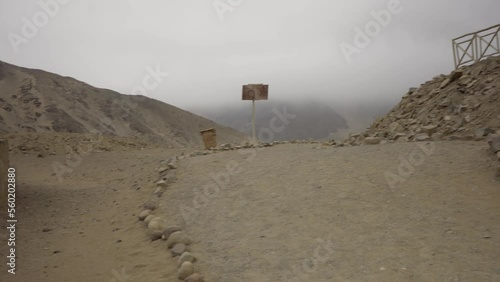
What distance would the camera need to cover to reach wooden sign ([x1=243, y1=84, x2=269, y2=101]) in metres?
12.4

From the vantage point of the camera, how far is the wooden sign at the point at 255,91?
40.7ft

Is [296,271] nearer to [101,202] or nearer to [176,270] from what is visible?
[176,270]

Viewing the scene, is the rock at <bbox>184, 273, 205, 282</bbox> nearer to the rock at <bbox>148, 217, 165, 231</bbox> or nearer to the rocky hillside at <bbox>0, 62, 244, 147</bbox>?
the rock at <bbox>148, 217, 165, 231</bbox>

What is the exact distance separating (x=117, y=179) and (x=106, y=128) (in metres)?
27.0

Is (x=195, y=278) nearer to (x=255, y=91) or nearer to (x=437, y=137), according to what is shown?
(x=437, y=137)

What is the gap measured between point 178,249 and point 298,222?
1.61 m

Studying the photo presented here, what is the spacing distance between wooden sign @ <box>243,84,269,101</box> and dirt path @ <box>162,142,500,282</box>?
4.87 m

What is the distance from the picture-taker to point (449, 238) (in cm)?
434

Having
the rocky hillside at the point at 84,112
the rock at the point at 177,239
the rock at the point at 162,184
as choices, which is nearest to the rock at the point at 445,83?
the rock at the point at 162,184

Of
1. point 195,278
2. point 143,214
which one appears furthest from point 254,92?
point 195,278

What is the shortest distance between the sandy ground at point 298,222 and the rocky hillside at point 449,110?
1209mm

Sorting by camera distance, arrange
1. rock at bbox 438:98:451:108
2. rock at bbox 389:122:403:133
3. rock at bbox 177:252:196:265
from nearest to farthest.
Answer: rock at bbox 177:252:196:265 < rock at bbox 438:98:451:108 < rock at bbox 389:122:403:133

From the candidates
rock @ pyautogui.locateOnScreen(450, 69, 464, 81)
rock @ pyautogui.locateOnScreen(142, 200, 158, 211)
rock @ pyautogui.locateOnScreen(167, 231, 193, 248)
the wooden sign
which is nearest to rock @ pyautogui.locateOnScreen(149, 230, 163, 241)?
rock @ pyautogui.locateOnScreen(167, 231, 193, 248)

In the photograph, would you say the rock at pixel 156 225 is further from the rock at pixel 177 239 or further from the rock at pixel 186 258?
the rock at pixel 186 258
